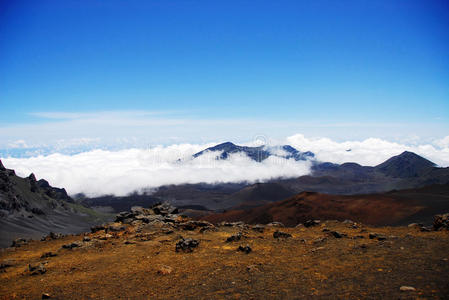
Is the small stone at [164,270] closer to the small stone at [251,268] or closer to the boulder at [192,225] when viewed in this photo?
the small stone at [251,268]

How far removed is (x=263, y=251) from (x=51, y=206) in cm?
16984

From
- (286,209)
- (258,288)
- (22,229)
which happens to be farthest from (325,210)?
(22,229)

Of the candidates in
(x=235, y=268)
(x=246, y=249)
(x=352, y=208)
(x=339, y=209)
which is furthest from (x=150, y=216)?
(x=352, y=208)

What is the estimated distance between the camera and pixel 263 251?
15523 millimetres

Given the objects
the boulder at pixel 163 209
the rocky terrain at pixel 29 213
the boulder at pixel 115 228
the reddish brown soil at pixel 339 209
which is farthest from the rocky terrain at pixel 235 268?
the rocky terrain at pixel 29 213

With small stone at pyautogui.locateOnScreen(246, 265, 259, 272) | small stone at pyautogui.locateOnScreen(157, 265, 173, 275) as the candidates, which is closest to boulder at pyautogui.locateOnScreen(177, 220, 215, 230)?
small stone at pyautogui.locateOnScreen(157, 265, 173, 275)

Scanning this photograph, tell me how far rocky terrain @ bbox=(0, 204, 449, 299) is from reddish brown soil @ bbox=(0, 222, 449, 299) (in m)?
0.04

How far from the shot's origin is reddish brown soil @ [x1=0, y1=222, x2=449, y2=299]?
9977 millimetres

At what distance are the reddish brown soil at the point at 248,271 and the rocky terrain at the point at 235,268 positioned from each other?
1.5 inches

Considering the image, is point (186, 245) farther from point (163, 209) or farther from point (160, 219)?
point (163, 209)

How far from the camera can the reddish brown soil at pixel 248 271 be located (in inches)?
393

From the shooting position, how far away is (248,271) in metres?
12.3

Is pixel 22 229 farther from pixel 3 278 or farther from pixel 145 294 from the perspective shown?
pixel 145 294

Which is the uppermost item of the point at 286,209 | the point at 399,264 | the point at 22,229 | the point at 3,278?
the point at 399,264
